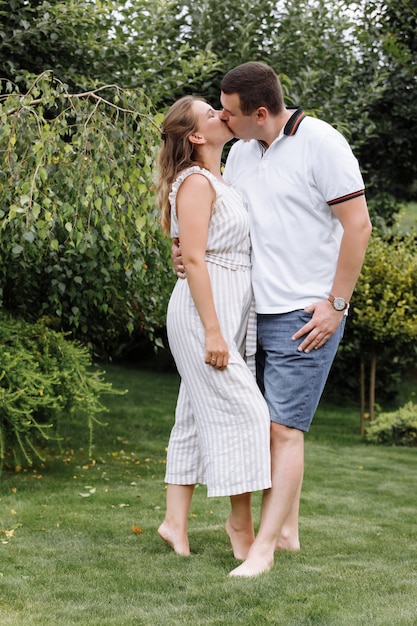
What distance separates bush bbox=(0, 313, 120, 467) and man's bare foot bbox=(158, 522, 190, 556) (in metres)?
1.86

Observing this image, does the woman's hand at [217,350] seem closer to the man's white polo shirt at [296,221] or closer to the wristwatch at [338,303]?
the man's white polo shirt at [296,221]

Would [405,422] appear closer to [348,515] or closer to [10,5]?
[348,515]

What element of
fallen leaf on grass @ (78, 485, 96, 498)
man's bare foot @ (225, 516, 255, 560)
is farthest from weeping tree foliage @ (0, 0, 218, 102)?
man's bare foot @ (225, 516, 255, 560)

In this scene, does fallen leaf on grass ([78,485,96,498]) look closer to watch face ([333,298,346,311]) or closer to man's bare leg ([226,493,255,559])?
man's bare leg ([226,493,255,559])

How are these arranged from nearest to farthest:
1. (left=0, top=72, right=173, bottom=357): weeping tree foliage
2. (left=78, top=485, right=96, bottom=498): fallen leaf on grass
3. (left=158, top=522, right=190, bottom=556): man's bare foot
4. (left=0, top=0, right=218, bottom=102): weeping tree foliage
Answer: (left=158, top=522, right=190, bottom=556): man's bare foot
(left=0, top=72, right=173, bottom=357): weeping tree foliage
(left=78, top=485, right=96, bottom=498): fallen leaf on grass
(left=0, top=0, right=218, bottom=102): weeping tree foliage

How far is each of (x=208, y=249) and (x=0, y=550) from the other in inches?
59.5

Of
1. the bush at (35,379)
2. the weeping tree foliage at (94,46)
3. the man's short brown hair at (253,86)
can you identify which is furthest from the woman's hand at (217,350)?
the weeping tree foliage at (94,46)

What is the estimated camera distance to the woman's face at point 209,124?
3.36m

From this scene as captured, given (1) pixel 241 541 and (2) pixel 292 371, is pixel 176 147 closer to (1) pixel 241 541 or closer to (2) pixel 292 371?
(2) pixel 292 371

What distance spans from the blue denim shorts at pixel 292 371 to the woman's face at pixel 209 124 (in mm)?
697

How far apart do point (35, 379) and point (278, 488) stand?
2.54 meters

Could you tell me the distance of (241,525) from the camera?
11.3ft

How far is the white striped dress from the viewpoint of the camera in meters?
3.26

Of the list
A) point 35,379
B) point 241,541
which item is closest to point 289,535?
point 241,541
